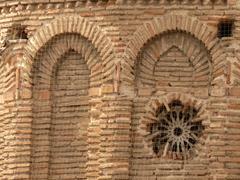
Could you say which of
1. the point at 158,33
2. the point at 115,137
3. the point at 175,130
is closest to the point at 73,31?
the point at 158,33

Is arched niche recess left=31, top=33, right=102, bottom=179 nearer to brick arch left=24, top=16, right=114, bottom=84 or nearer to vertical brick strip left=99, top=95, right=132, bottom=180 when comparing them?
brick arch left=24, top=16, right=114, bottom=84

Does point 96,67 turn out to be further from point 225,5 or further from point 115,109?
point 225,5

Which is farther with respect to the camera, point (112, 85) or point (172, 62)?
point (172, 62)

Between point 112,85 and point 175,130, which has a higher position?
point 112,85

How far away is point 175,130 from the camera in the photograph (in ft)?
67.6

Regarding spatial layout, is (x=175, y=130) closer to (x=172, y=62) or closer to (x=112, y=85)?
(x=172, y=62)

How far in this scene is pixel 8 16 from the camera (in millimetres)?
21609

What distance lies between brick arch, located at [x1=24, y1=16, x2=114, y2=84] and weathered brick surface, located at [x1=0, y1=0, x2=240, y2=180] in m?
0.02

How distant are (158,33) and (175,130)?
1720mm

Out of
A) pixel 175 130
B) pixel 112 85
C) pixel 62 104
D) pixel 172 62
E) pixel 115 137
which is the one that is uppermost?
pixel 172 62

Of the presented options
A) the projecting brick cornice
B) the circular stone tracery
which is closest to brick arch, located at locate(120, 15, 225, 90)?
the projecting brick cornice

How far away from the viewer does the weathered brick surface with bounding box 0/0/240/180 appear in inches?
803

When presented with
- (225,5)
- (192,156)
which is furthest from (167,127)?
(225,5)

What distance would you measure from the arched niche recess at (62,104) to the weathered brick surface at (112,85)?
2cm
